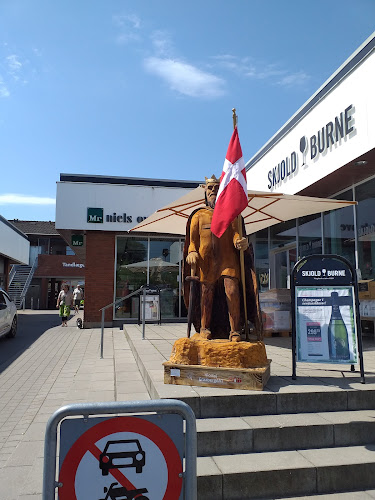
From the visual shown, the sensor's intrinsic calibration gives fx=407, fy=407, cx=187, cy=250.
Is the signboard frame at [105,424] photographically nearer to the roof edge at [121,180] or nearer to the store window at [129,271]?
the store window at [129,271]

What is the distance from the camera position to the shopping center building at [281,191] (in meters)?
7.39

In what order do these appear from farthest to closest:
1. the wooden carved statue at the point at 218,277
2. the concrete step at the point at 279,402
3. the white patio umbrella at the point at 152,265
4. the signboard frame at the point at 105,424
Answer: the white patio umbrella at the point at 152,265 < the wooden carved statue at the point at 218,277 < the concrete step at the point at 279,402 < the signboard frame at the point at 105,424

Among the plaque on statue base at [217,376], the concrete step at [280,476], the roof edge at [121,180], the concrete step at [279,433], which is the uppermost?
the roof edge at [121,180]

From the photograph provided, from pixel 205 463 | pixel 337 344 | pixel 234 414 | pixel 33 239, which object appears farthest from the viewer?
pixel 33 239

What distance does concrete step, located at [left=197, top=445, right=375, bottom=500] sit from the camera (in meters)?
3.11

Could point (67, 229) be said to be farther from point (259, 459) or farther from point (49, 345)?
point (259, 459)

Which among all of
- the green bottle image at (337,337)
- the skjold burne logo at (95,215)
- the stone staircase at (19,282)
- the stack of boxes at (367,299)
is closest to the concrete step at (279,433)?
the green bottle image at (337,337)

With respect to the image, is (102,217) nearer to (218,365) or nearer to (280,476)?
(218,365)

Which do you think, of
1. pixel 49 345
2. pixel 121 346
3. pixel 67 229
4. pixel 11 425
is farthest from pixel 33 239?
pixel 11 425

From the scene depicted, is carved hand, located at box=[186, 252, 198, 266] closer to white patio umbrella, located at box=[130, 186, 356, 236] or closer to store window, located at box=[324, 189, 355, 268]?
white patio umbrella, located at box=[130, 186, 356, 236]

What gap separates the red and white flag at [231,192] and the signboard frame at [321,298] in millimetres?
1160

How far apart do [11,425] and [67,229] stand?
10358 millimetres

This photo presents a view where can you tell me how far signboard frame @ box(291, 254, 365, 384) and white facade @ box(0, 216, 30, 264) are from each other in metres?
20.5

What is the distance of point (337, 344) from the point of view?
458 centimetres
